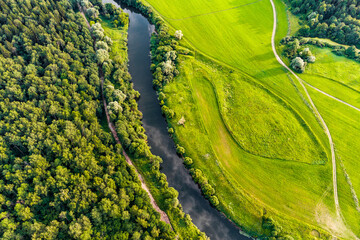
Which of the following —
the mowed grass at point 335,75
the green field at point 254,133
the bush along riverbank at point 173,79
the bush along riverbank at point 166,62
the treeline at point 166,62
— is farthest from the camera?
the mowed grass at point 335,75

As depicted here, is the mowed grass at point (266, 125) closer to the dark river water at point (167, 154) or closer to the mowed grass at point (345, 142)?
the mowed grass at point (345, 142)

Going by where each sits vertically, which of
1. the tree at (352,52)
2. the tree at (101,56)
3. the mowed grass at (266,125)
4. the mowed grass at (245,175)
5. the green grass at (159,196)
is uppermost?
the tree at (352,52)

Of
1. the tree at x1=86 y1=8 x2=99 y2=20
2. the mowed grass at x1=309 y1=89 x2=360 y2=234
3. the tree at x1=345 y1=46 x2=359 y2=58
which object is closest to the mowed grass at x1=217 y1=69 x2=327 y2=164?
the mowed grass at x1=309 y1=89 x2=360 y2=234

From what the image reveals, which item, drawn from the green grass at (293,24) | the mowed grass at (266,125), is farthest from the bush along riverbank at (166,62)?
the green grass at (293,24)

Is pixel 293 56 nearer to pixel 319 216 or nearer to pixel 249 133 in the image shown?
pixel 249 133

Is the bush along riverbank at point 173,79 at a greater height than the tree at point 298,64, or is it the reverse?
the tree at point 298,64
